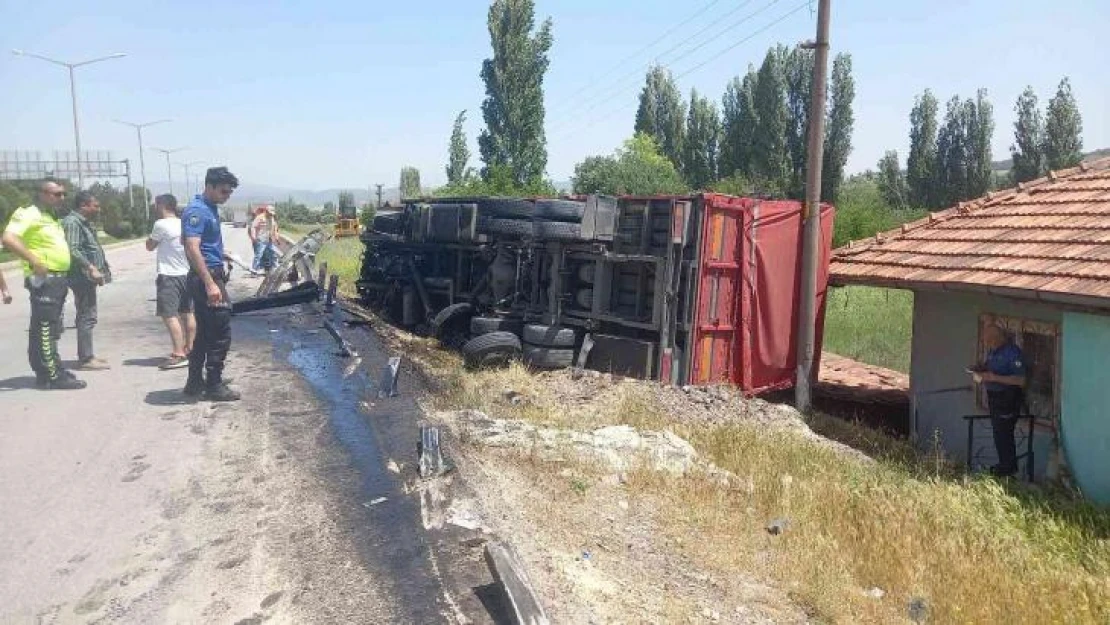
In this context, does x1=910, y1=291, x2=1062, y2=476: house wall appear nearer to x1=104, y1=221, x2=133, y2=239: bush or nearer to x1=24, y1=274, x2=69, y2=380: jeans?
x1=24, y1=274, x2=69, y2=380: jeans

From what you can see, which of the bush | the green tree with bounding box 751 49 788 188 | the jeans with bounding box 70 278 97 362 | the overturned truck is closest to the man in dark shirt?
the jeans with bounding box 70 278 97 362

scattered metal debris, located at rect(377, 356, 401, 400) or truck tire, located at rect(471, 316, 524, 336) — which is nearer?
scattered metal debris, located at rect(377, 356, 401, 400)

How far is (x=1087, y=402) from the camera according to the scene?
7.85 m

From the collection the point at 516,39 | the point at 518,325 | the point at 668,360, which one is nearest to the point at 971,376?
the point at 668,360

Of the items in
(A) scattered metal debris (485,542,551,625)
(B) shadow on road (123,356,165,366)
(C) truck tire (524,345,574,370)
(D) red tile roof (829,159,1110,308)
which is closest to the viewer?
(A) scattered metal debris (485,542,551,625)

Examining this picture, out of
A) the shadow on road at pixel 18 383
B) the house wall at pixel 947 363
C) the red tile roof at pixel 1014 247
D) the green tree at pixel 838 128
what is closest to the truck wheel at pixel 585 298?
the red tile roof at pixel 1014 247

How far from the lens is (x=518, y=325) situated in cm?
1016

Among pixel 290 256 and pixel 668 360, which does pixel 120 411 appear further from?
pixel 290 256

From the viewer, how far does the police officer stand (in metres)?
6.30

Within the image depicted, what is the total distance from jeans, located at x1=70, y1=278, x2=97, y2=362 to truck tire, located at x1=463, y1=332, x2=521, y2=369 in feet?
12.4

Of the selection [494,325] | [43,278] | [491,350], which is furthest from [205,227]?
[494,325]

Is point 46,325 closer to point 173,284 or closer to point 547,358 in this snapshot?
point 173,284

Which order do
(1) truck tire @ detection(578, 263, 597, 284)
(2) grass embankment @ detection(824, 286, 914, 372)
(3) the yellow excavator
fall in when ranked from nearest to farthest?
(1) truck tire @ detection(578, 263, 597, 284)
(2) grass embankment @ detection(824, 286, 914, 372)
(3) the yellow excavator

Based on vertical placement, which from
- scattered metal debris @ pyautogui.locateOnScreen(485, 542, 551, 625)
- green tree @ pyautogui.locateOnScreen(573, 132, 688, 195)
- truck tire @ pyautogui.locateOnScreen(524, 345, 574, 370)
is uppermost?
green tree @ pyautogui.locateOnScreen(573, 132, 688, 195)
